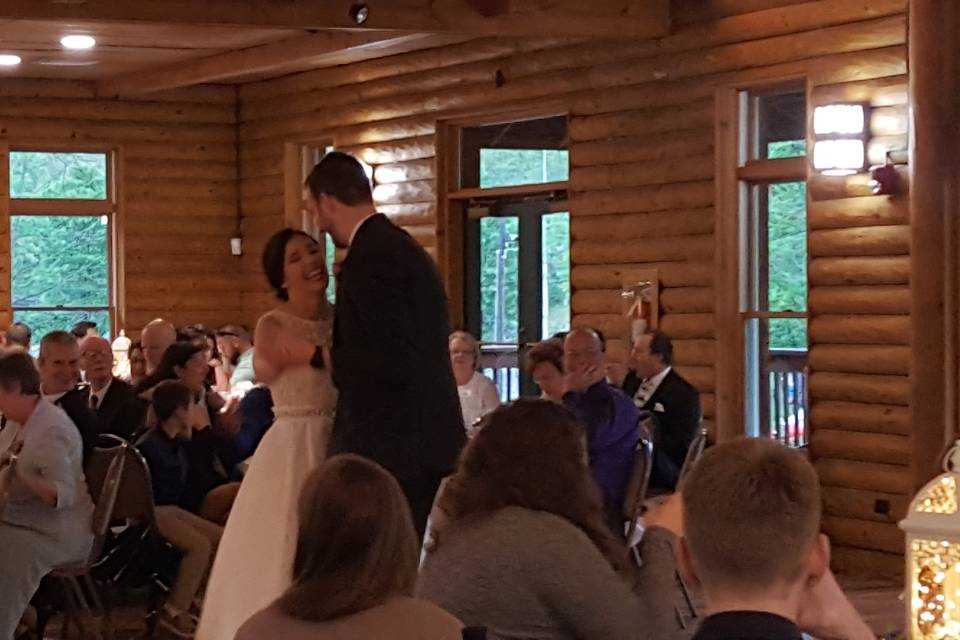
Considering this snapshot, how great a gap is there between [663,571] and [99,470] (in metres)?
3.77

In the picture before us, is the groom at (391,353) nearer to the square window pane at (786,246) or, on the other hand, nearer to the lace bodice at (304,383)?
the lace bodice at (304,383)

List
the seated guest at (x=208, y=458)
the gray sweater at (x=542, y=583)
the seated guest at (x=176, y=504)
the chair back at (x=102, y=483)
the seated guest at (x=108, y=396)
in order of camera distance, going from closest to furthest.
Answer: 1. the gray sweater at (x=542, y=583)
2. the chair back at (x=102, y=483)
3. the seated guest at (x=176, y=504)
4. the seated guest at (x=208, y=458)
5. the seated guest at (x=108, y=396)

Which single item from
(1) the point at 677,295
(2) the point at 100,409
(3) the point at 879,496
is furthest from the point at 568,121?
(2) the point at 100,409

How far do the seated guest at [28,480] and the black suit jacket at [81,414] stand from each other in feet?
1.77

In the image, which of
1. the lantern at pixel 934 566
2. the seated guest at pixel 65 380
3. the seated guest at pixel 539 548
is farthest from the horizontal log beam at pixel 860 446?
the lantern at pixel 934 566

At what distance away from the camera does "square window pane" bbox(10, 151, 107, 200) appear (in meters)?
13.9

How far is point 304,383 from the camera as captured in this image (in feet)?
14.8

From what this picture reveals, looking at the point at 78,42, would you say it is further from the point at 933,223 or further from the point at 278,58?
the point at 933,223

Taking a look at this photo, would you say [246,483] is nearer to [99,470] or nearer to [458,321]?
[99,470]

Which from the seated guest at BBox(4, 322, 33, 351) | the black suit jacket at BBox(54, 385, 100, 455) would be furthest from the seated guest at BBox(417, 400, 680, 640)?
the seated guest at BBox(4, 322, 33, 351)

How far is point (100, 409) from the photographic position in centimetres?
771

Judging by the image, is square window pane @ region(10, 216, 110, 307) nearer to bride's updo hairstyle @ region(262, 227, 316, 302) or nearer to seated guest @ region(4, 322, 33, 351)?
seated guest @ region(4, 322, 33, 351)

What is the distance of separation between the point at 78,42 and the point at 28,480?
21.8ft

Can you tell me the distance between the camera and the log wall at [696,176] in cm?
875
